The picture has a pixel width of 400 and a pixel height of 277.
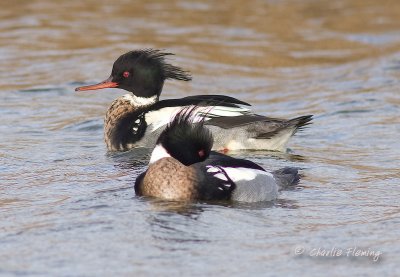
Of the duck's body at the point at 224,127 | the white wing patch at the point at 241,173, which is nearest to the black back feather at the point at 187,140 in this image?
the white wing patch at the point at 241,173

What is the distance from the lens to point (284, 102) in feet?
50.3

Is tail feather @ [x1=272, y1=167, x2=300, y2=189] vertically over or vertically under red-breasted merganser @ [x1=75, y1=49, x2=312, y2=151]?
under

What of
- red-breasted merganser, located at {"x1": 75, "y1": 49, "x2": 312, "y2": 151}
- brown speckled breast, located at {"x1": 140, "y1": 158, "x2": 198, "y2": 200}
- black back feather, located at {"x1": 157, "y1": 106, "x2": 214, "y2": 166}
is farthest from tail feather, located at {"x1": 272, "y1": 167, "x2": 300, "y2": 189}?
red-breasted merganser, located at {"x1": 75, "y1": 49, "x2": 312, "y2": 151}

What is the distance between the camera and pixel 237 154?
1130cm

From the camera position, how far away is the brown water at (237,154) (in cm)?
705

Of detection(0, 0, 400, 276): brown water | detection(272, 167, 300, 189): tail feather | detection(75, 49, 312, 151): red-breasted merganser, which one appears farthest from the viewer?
detection(75, 49, 312, 151): red-breasted merganser

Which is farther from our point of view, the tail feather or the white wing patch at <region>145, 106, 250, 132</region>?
the white wing patch at <region>145, 106, 250, 132</region>

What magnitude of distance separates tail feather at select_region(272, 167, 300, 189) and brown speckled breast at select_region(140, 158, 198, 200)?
1108 millimetres

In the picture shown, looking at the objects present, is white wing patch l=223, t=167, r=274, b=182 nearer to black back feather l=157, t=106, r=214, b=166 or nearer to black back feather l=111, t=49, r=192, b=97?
black back feather l=157, t=106, r=214, b=166

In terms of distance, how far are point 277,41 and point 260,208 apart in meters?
11.1

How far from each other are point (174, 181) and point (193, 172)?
0.17 m

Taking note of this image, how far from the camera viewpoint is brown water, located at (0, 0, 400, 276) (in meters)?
7.05

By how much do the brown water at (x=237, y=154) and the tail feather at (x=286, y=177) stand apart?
0.11m

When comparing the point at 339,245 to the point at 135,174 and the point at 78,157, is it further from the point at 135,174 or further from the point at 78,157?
the point at 78,157
